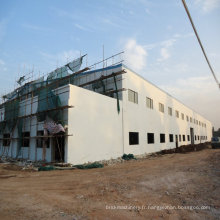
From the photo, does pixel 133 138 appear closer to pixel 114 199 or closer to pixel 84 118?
pixel 84 118

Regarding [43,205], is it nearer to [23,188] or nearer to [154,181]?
[23,188]

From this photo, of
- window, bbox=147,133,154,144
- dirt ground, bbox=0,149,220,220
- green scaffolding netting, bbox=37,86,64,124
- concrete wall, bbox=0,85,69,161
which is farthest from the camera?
window, bbox=147,133,154,144

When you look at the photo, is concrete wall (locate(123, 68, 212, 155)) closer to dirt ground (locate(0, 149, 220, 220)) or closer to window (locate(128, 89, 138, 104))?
window (locate(128, 89, 138, 104))

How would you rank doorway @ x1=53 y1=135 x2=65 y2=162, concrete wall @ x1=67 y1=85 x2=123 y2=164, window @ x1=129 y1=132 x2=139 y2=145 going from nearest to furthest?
1. concrete wall @ x1=67 y1=85 x2=123 y2=164
2. doorway @ x1=53 y1=135 x2=65 y2=162
3. window @ x1=129 y1=132 x2=139 y2=145

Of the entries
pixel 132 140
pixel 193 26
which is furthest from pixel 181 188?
pixel 132 140

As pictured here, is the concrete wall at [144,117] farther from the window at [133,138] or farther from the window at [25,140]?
the window at [25,140]

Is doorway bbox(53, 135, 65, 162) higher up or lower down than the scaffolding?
lower down

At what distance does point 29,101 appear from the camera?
1505 centimetres

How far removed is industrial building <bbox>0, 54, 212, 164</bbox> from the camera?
1130 cm

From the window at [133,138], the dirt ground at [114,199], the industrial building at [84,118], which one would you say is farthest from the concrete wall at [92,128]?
the dirt ground at [114,199]

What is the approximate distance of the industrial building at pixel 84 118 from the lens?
11.3 meters

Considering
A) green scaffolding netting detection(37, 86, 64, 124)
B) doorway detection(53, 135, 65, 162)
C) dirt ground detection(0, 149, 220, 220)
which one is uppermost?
green scaffolding netting detection(37, 86, 64, 124)

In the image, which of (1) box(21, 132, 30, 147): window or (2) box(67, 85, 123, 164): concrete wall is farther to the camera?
(1) box(21, 132, 30, 147): window

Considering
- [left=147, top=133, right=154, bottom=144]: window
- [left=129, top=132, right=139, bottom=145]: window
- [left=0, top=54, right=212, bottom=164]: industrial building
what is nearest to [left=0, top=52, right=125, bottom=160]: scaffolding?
[left=0, top=54, right=212, bottom=164]: industrial building
